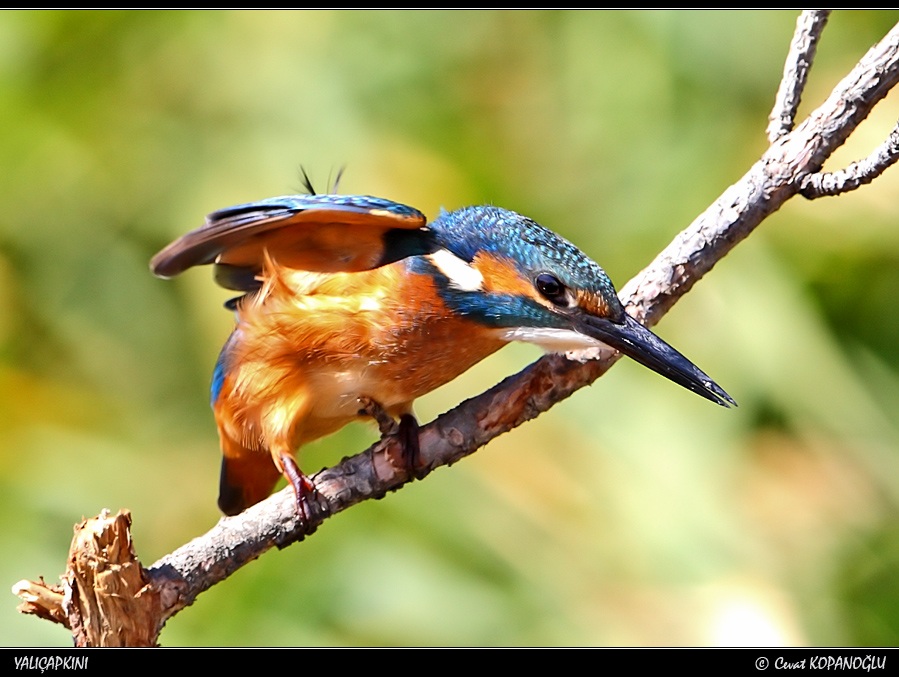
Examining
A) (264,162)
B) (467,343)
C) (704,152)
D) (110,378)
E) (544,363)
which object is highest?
(264,162)

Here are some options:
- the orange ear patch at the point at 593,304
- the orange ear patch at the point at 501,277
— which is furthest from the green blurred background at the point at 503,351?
the orange ear patch at the point at 593,304

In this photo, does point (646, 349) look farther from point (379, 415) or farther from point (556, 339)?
point (379, 415)

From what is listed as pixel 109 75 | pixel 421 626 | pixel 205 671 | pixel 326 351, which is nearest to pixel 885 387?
pixel 421 626

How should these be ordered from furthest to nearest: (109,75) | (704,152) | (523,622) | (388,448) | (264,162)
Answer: (109,75) → (264,162) → (704,152) → (523,622) → (388,448)

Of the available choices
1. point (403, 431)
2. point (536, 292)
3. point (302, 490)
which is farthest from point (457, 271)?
point (302, 490)

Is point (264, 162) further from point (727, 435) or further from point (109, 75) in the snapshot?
point (727, 435)

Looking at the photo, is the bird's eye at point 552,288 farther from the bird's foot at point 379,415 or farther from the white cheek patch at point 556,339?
the bird's foot at point 379,415

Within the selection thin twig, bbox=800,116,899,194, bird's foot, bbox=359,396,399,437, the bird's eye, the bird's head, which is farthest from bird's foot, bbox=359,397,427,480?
thin twig, bbox=800,116,899,194
